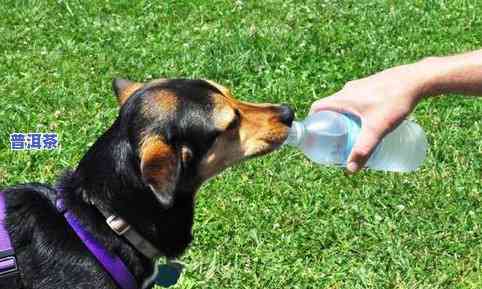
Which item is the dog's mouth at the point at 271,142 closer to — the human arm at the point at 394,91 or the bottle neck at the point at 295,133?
the bottle neck at the point at 295,133

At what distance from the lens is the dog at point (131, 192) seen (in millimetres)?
3586

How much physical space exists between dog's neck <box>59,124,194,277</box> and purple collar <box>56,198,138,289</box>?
3 centimetres

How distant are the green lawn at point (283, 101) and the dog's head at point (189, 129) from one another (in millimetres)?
1159

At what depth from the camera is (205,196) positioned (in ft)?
17.9

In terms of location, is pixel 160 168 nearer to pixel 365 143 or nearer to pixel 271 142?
pixel 271 142

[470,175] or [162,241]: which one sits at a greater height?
[162,241]

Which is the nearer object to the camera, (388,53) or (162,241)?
(162,241)

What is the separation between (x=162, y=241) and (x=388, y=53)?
3863 mm

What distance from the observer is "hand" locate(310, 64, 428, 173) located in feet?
11.2

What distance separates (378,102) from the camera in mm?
3465

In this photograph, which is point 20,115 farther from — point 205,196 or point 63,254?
point 63,254

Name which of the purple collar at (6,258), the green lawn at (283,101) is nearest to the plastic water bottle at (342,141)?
the green lawn at (283,101)

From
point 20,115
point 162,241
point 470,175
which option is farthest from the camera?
point 20,115

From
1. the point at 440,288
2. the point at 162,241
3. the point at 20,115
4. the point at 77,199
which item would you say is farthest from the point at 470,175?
the point at 20,115
